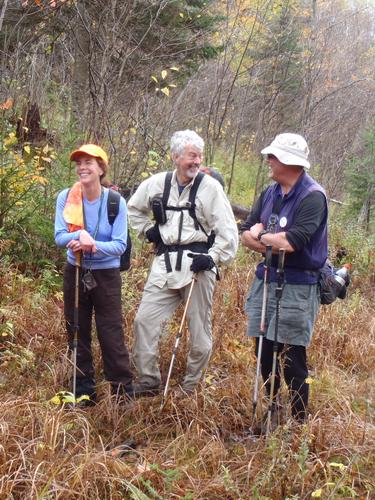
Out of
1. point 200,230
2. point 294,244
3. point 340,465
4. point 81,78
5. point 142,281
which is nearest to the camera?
point 340,465

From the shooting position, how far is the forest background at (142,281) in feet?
11.0

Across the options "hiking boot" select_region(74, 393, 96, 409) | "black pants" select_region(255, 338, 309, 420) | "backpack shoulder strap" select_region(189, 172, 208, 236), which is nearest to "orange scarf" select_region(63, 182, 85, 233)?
"backpack shoulder strap" select_region(189, 172, 208, 236)

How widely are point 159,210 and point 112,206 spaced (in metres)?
0.42

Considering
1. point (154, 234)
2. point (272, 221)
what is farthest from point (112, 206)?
point (272, 221)

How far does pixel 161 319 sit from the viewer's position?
457 centimetres

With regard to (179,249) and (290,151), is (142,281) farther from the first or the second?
(290,151)

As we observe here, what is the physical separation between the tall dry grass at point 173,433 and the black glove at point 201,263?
3.32ft

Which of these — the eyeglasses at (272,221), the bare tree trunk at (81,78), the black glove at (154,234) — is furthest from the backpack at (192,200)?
the bare tree trunk at (81,78)

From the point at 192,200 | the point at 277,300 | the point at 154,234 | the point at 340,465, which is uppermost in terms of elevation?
the point at 192,200

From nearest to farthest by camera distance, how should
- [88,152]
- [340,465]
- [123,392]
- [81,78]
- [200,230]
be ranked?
[340,465], [88,152], [123,392], [200,230], [81,78]

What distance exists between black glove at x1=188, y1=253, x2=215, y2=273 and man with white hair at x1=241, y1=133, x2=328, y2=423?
0.40 meters

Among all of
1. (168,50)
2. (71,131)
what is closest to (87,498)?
(71,131)

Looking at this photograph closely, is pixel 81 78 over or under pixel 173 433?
over

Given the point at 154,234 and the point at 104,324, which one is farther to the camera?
the point at 154,234
